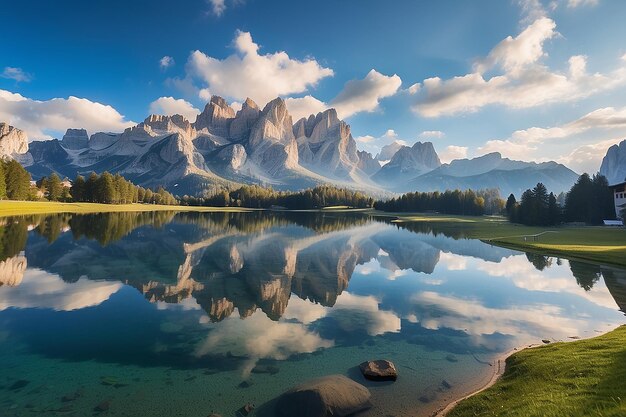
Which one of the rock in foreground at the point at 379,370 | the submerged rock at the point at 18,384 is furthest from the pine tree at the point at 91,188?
the rock in foreground at the point at 379,370

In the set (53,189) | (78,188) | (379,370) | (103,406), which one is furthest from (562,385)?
(53,189)

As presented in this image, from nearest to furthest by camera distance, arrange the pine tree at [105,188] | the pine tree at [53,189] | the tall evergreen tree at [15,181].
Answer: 1. the tall evergreen tree at [15,181]
2. the pine tree at [53,189]
3. the pine tree at [105,188]

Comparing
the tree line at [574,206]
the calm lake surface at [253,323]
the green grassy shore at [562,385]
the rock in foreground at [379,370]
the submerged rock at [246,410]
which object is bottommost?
the calm lake surface at [253,323]

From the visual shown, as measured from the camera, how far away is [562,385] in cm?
1167

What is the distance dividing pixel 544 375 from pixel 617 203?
135 metres

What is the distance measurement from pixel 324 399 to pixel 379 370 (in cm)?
396

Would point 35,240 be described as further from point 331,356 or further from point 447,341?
point 447,341

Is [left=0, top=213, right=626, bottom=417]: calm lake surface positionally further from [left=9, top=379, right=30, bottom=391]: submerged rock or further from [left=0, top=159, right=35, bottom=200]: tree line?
[left=0, top=159, right=35, bottom=200]: tree line

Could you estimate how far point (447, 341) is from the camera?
2041cm

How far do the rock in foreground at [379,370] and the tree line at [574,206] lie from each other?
117732mm

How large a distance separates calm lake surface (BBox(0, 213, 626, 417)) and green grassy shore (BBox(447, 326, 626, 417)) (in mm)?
1605

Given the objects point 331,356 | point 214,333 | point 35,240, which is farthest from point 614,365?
point 35,240

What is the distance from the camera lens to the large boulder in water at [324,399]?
12.4m

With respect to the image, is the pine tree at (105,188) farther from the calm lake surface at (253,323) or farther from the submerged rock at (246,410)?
the submerged rock at (246,410)
